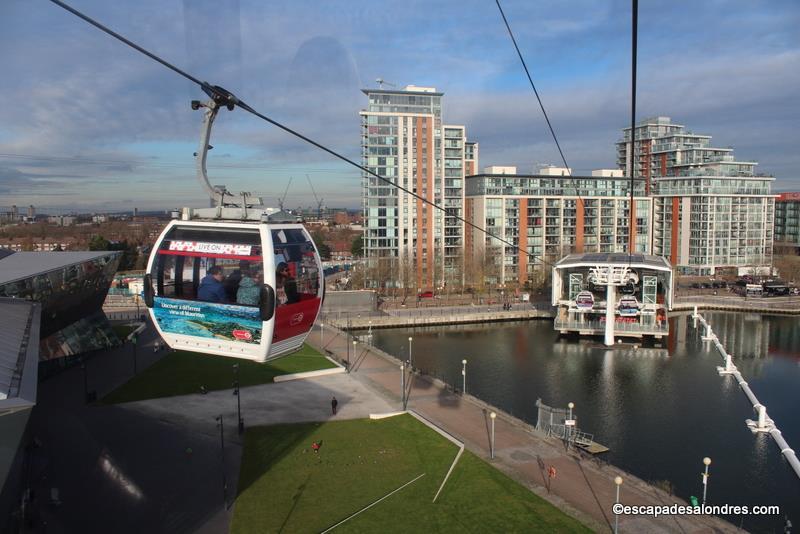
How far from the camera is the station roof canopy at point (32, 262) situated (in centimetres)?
2089

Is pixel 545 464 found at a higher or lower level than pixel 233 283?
lower

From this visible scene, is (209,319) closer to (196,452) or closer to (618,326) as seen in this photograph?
(196,452)

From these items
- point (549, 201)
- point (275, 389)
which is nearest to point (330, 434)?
point (275, 389)

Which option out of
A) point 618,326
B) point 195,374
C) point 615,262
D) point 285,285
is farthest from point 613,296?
point 285,285

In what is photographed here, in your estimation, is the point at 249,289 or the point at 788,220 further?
the point at 788,220

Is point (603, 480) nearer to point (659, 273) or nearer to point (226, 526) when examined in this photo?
point (226, 526)

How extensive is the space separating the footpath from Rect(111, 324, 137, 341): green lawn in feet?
47.6

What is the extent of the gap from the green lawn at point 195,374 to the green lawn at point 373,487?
5.59m

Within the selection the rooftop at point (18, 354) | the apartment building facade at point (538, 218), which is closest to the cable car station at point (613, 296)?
the apartment building facade at point (538, 218)

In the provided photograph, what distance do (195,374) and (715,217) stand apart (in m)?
50.7

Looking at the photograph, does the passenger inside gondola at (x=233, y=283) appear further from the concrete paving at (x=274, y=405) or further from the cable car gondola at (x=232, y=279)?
the concrete paving at (x=274, y=405)

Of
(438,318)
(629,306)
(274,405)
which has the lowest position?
(274,405)

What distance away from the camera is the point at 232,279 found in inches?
322

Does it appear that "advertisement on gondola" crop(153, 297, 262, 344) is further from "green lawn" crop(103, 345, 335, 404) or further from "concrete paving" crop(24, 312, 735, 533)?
"green lawn" crop(103, 345, 335, 404)
